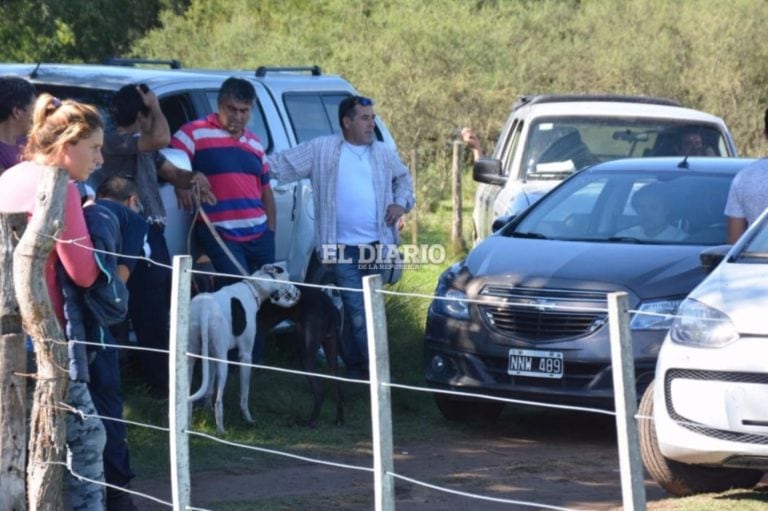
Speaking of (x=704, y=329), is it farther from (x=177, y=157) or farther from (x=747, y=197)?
(x=177, y=157)

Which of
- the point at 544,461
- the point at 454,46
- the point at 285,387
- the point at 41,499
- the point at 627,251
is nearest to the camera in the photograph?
the point at 41,499

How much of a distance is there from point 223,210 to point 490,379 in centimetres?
200

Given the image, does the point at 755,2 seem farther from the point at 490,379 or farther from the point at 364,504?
the point at 364,504

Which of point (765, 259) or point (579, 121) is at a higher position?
point (579, 121)

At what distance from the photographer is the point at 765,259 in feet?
24.3

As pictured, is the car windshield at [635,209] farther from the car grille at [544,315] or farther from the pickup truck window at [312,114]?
the pickup truck window at [312,114]

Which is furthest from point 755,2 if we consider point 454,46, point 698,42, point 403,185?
point 403,185

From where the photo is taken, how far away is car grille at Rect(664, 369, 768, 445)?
648 centimetres

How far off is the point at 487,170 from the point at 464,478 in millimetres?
4838

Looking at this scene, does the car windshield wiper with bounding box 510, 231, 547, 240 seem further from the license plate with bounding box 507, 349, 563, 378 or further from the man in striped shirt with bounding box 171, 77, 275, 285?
the man in striped shirt with bounding box 171, 77, 275, 285

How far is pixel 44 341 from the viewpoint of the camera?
557 centimetres

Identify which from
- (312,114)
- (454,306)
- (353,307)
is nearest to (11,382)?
(454,306)

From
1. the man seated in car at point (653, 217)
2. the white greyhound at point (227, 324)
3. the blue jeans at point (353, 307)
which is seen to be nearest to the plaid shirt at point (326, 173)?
the blue jeans at point (353, 307)

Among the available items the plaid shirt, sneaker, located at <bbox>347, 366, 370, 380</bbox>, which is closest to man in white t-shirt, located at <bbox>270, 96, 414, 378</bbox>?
the plaid shirt
